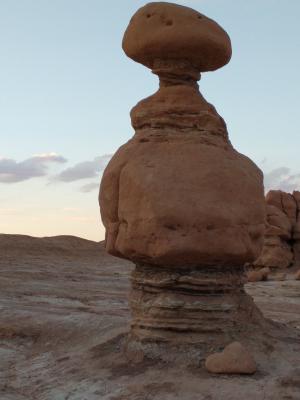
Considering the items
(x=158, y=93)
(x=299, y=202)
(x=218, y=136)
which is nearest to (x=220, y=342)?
(x=218, y=136)

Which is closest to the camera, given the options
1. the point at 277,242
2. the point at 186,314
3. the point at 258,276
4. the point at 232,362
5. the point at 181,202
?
the point at 232,362

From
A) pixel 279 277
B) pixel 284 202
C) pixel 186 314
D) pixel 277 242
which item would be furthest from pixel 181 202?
pixel 284 202

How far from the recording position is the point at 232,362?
910 cm

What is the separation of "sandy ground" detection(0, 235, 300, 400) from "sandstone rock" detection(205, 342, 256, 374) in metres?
0.12

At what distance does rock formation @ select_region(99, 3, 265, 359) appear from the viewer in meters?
9.81

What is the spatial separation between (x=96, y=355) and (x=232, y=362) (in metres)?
3.01

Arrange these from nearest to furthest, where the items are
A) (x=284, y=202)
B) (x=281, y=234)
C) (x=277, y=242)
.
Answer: (x=277, y=242)
(x=281, y=234)
(x=284, y=202)

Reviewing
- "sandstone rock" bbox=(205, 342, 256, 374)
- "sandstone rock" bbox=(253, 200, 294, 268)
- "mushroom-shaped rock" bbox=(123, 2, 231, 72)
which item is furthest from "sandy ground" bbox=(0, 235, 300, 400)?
"sandstone rock" bbox=(253, 200, 294, 268)

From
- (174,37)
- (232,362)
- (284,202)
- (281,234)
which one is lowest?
(232,362)

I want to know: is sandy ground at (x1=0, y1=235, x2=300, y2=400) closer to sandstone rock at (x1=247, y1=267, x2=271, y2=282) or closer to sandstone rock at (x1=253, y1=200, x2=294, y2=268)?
sandstone rock at (x1=247, y1=267, x2=271, y2=282)

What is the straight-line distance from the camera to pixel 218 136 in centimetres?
1115

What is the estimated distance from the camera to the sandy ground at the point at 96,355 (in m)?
8.73

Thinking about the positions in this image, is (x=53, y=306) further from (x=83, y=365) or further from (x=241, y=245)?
(x=241, y=245)

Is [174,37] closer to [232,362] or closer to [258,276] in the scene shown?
[232,362]
